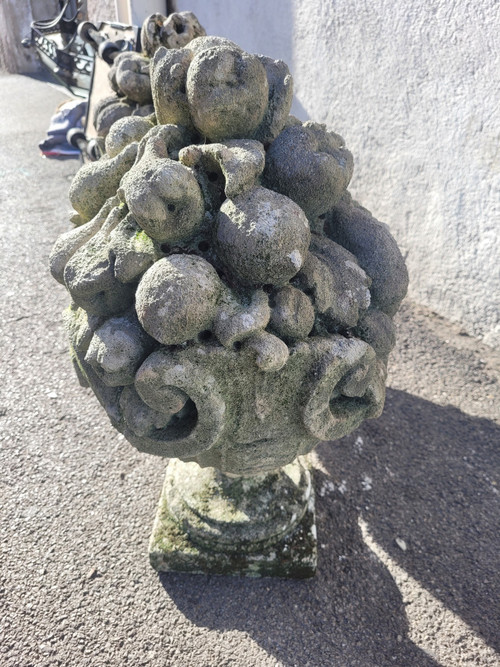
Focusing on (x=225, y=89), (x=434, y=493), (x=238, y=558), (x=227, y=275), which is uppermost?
(x=225, y=89)

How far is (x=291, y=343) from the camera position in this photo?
4.85 feet

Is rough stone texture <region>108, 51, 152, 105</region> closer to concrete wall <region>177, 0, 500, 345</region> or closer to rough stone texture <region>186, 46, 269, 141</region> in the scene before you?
rough stone texture <region>186, 46, 269, 141</region>

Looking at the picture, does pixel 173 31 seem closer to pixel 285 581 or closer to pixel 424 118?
pixel 424 118

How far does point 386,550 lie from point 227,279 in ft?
4.70

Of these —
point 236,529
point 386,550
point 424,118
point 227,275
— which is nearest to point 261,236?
point 227,275

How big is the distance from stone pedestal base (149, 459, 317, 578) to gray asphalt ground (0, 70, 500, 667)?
0.08 m

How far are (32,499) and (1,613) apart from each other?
1.73 ft

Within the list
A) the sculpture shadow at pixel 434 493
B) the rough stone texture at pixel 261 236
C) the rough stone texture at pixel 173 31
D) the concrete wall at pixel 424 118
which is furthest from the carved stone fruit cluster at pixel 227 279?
the concrete wall at pixel 424 118

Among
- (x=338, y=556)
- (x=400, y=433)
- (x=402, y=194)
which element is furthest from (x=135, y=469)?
(x=402, y=194)

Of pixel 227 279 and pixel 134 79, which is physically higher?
pixel 134 79

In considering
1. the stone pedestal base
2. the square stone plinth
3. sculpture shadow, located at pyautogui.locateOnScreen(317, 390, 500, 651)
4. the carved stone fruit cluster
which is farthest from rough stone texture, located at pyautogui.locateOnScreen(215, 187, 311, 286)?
sculpture shadow, located at pyautogui.locateOnScreen(317, 390, 500, 651)

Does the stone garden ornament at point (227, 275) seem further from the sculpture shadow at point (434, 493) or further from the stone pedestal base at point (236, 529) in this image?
the sculpture shadow at point (434, 493)

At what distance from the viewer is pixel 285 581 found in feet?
6.77

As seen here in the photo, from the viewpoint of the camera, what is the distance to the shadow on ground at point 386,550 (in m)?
1.91
